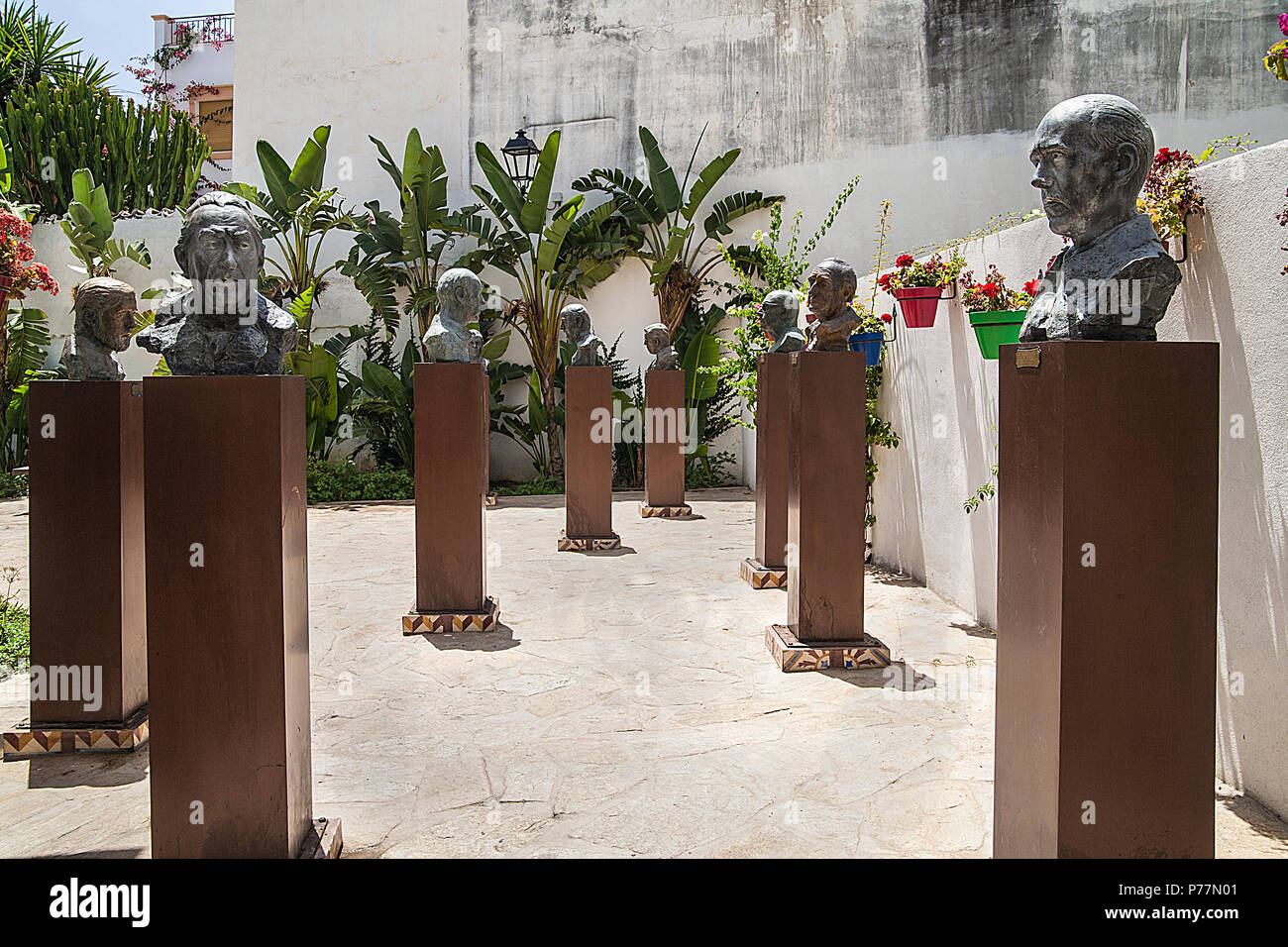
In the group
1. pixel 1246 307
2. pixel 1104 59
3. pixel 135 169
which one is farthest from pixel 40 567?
pixel 135 169

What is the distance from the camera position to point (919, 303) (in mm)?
5734

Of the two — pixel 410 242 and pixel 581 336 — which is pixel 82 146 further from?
pixel 581 336

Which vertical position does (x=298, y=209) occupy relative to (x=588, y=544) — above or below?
above

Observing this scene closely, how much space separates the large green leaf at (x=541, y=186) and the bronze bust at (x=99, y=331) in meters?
7.66

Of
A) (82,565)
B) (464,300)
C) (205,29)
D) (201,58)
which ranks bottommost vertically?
(82,565)

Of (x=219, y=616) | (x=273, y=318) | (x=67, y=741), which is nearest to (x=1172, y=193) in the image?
(x=273, y=318)

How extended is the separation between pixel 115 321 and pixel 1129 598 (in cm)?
392

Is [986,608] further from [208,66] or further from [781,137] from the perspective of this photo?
[208,66]

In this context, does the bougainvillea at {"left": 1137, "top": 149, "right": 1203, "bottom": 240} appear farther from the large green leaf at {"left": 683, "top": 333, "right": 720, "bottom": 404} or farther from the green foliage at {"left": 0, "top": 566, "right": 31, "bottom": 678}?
the large green leaf at {"left": 683, "top": 333, "right": 720, "bottom": 404}

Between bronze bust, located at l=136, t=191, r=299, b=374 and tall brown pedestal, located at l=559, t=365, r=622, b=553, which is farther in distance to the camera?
tall brown pedestal, located at l=559, t=365, r=622, b=553

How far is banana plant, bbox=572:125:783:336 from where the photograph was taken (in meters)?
11.7

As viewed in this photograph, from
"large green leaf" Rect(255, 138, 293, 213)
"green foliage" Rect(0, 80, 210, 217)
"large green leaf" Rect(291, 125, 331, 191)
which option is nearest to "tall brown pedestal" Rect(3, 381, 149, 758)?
"large green leaf" Rect(291, 125, 331, 191)

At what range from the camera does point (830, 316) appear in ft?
17.4

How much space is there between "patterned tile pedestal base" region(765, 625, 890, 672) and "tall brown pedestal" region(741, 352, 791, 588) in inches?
75.1
